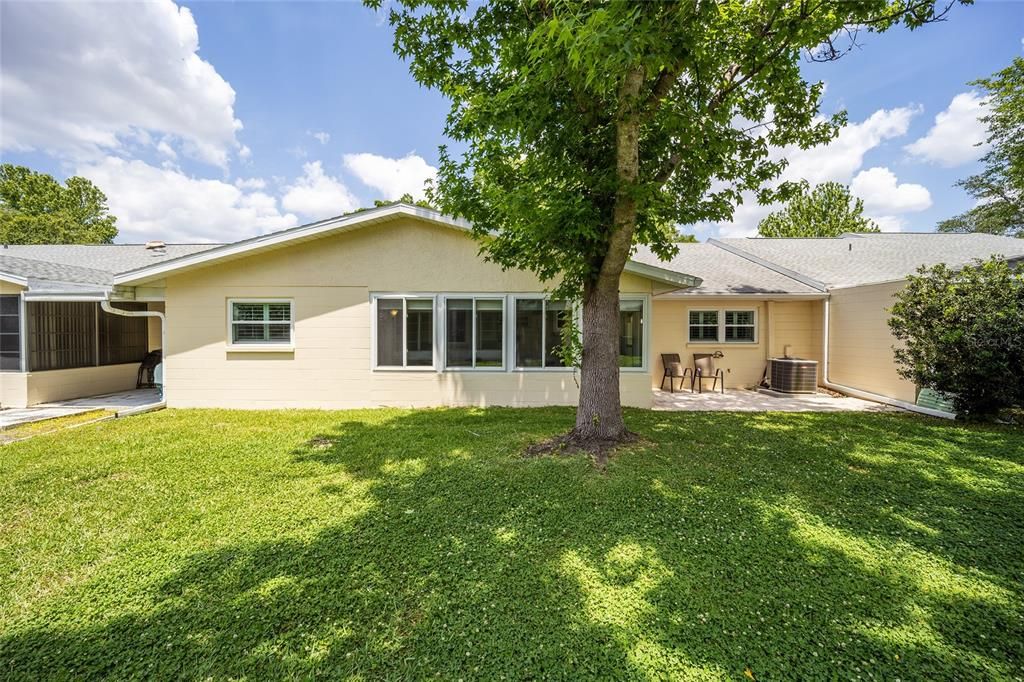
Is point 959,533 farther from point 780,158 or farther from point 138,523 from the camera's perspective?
point 138,523

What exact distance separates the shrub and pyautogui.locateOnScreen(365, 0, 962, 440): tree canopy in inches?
151

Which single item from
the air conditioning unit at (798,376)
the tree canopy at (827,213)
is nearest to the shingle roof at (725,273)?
the air conditioning unit at (798,376)

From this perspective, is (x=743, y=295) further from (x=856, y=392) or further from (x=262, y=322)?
(x=262, y=322)

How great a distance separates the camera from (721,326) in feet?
37.1

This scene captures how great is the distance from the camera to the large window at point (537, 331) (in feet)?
28.4

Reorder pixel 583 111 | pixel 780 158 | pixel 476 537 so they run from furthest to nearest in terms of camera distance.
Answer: pixel 780 158 → pixel 583 111 → pixel 476 537

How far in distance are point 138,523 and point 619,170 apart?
6.07 m

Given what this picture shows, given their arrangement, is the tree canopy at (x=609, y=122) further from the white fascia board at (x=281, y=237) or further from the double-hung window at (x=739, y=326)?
the double-hung window at (x=739, y=326)

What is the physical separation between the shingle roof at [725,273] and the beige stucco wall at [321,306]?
3711 mm

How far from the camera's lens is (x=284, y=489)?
14.8 ft

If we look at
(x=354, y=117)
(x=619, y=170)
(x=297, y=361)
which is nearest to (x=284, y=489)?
(x=297, y=361)

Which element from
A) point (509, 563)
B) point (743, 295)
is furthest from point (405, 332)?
point (743, 295)

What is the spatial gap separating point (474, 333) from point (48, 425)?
7459 mm

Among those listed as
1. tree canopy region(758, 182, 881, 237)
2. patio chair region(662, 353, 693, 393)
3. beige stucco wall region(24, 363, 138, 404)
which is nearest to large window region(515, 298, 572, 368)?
patio chair region(662, 353, 693, 393)
